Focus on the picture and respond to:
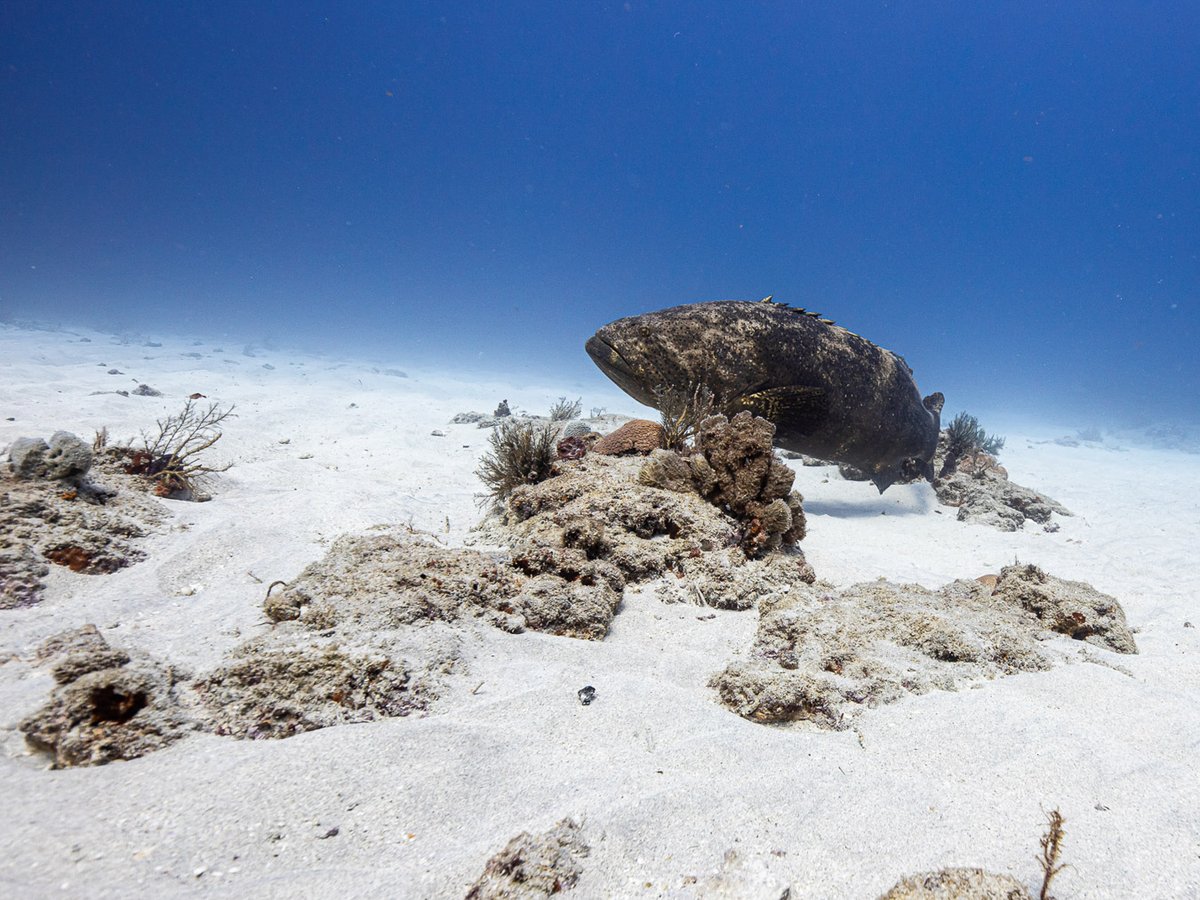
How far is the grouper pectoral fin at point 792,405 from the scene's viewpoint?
19.3 feet

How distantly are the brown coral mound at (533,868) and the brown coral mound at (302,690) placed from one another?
2.47 feet

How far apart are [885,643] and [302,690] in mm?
2702

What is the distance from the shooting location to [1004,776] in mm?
1737

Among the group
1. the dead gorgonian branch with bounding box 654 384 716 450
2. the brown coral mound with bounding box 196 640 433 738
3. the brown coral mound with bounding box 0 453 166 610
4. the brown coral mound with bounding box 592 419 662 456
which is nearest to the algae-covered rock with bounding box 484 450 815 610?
the brown coral mound with bounding box 592 419 662 456

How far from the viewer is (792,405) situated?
5988 millimetres

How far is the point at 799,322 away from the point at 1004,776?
5.26 meters

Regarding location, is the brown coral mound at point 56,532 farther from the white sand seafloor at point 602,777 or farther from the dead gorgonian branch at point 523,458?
the dead gorgonian branch at point 523,458

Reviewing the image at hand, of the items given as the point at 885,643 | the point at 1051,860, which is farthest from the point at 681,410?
the point at 1051,860

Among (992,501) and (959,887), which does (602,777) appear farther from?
(992,501)

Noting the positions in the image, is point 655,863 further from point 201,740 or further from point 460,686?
point 201,740

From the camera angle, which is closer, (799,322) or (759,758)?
(759,758)

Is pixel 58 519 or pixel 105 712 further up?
pixel 58 519

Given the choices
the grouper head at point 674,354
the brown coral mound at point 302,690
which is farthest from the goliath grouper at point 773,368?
the brown coral mound at point 302,690

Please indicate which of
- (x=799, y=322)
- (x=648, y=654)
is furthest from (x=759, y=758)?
(x=799, y=322)
